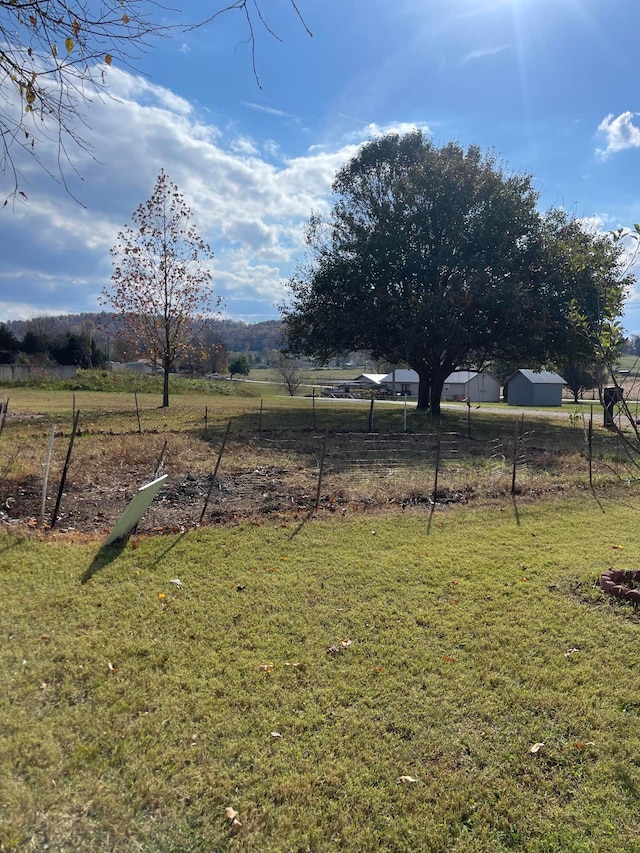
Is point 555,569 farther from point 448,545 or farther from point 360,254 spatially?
point 360,254

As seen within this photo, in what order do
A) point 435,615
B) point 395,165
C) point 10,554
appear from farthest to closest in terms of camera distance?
point 395,165
point 10,554
point 435,615

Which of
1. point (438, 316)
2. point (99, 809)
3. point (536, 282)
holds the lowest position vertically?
point (99, 809)

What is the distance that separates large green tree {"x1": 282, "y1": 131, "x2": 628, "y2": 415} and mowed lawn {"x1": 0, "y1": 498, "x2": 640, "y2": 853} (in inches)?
628

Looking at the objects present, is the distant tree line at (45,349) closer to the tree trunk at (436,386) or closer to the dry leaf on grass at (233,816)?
the tree trunk at (436,386)

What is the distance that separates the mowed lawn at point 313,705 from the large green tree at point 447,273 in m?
16.0

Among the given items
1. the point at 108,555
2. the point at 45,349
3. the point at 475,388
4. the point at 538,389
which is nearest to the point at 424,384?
the point at 108,555

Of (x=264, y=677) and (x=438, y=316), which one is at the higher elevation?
(x=438, y=316)

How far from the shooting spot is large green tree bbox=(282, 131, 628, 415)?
20.2m

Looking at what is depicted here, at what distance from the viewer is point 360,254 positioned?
2142 cm

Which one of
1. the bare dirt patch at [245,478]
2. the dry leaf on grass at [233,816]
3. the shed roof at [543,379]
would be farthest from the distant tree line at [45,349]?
the dry leaf on grass at [233,816]

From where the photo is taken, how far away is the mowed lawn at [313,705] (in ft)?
8.08

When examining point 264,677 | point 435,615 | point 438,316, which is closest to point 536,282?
point 438,316

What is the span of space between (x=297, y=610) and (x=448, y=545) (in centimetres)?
264

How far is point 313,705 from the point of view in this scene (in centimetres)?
331
